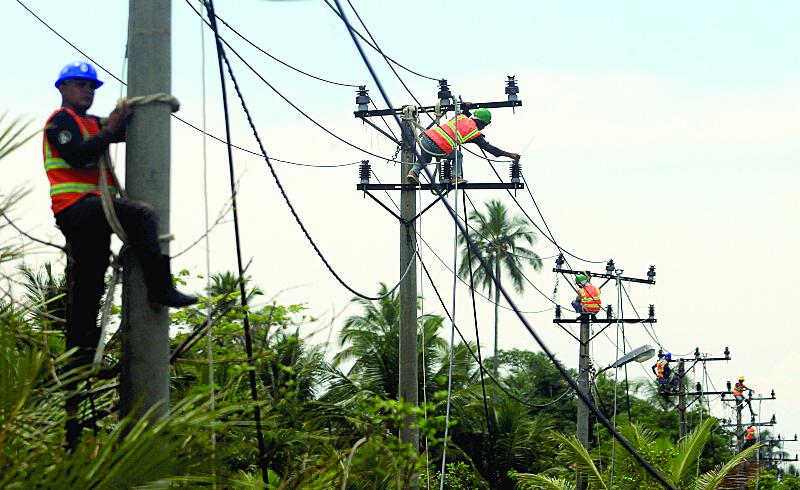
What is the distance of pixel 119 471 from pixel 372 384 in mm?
27417

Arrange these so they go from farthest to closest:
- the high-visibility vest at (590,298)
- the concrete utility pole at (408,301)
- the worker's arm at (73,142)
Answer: the high-visibility vest at (590,298), the concrete utility pole at (408,301), the worker's arm at (73,142)

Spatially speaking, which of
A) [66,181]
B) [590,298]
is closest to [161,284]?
[66,181]

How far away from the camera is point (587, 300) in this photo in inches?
1035

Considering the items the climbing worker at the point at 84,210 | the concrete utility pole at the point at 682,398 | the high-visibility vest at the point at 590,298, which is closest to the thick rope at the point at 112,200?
the climbing worker at the point at 84,210

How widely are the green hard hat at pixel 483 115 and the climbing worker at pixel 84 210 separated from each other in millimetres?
9921

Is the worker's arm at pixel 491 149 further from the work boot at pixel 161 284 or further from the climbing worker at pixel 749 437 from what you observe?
the climbing worker at pixel 749 437

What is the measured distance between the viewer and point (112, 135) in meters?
4.77

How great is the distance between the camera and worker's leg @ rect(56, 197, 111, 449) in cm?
487

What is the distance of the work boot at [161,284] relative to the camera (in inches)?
180

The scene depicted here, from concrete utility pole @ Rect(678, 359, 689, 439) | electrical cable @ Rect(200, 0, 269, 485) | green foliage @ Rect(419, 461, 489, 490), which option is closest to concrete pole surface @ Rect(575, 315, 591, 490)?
green foliage @ Rect(419, 461, 489, 490)

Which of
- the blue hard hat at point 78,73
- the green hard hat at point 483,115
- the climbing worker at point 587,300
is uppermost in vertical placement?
the green hard hat at point 483,115

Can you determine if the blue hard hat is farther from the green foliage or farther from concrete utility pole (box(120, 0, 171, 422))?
the green foliage

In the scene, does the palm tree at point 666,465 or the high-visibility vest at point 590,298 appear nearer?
the palm tree at point 666,465

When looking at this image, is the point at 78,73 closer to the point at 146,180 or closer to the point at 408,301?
the point at 146,180
